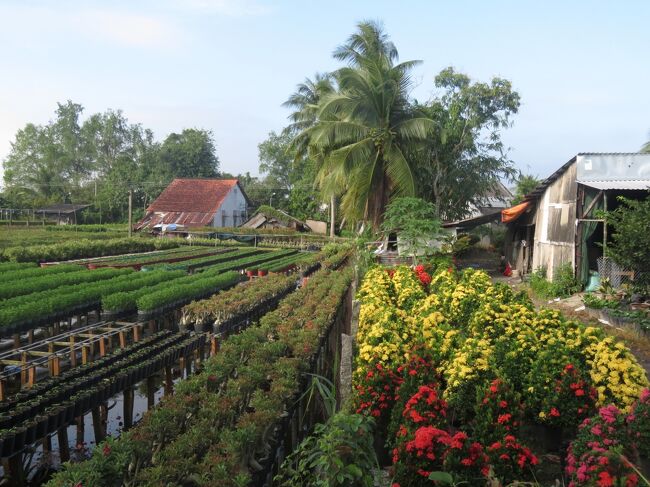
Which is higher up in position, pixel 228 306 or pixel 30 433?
pixel 228 306

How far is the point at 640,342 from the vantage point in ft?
33.9

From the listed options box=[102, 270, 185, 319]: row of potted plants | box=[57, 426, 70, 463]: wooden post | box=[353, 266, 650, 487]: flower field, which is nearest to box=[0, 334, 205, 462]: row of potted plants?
box=[57, 426, 70, 463]: wooden post

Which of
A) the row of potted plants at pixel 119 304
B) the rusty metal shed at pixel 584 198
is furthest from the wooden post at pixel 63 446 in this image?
the rusty metal shed at pixel 584 198

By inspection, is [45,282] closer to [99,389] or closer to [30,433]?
[99,389]

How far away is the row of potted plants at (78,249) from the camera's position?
21.1 m

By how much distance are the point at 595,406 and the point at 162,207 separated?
4484 cm

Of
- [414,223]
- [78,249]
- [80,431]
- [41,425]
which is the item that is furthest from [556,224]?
[78,249]

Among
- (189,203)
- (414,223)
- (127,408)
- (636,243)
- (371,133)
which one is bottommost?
(127,408)

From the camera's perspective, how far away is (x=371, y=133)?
21203 millimetres

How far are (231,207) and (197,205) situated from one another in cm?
337

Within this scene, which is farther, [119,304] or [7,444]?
[119,304]

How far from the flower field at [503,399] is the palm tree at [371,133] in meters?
13.5

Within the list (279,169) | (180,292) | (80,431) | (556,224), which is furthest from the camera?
(279,169)

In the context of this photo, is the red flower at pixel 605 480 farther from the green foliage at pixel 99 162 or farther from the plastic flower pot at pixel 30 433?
the green foliage at pixel 99 162
